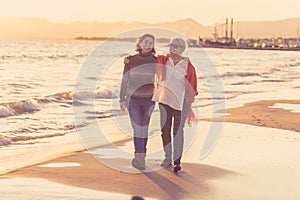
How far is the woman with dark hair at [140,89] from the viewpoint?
6.98 meters

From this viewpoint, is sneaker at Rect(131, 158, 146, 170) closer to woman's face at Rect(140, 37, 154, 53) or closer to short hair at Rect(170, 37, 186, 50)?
woman's face at Rect(140, 37, 154, 53)

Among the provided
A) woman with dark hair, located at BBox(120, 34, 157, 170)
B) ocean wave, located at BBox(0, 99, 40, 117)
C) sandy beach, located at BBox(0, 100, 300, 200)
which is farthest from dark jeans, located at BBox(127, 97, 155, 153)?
ocean wave, located at BBox(0, 99, 40, 117)

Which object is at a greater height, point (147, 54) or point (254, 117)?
point (147, 54)

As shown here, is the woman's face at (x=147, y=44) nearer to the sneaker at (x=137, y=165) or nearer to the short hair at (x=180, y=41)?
the short hair at (x=180, y=41)

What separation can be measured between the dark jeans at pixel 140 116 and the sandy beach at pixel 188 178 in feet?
1.65

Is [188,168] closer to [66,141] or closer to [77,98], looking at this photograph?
[66,141]

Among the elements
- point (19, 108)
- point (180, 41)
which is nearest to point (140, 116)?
point (180, 41)

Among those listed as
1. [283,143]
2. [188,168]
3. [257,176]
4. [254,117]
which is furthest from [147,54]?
[254,117]

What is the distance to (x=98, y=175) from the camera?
6.85 m

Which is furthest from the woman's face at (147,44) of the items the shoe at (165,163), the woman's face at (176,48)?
the shoe at (165,163)

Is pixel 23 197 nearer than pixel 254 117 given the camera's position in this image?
Yes

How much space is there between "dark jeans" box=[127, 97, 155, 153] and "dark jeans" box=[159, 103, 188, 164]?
191 mm

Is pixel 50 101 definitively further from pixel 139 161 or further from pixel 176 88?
pixel 176 88

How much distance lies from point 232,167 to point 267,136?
9.20 ft
